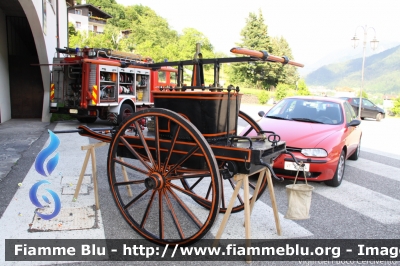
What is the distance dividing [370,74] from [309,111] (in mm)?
146471

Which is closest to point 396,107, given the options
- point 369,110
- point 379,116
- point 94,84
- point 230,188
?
point 379,116

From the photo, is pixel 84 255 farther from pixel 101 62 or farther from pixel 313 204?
pixel 101 62

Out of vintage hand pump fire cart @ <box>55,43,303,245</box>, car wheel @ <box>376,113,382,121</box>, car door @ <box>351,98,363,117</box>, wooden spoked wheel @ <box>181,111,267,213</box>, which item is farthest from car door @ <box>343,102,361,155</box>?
car wheel @ <box>376,113,382,121</box>

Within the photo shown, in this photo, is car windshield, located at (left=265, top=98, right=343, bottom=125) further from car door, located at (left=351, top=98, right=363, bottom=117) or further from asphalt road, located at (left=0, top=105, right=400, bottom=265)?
car door, located at (left=351, top=98, right=363, bottom=117)

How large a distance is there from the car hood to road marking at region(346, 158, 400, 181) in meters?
1.64

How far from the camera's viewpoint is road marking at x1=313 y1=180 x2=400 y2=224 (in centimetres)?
483

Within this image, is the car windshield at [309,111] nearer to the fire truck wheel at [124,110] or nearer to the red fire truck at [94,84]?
the red fire truck at [94,84]

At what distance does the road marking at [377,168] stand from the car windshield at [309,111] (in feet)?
5.11

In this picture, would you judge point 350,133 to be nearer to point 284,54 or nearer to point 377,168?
point 377,168

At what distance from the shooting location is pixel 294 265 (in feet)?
11.0

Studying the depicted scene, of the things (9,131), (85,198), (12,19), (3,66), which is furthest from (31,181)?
(12,19)

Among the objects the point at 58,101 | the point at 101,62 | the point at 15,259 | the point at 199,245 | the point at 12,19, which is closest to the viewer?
the point at 15,259

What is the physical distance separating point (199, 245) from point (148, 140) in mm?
1208

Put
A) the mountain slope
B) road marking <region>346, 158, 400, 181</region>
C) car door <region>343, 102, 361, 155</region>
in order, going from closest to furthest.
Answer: car door <region>343, 102, 361, 155</region>
road marking <region>346, 158, 400, 181</region>
the mountain slope
